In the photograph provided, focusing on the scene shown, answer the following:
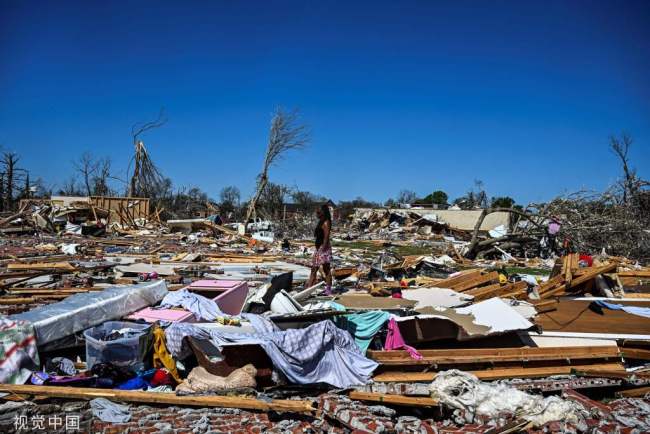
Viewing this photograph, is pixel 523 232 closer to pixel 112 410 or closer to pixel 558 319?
pixel 558 319

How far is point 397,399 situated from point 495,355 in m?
1.44

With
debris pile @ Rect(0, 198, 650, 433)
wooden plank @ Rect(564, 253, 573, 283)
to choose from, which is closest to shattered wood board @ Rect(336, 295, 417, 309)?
debris pile @ Rect(0, 198, 650, 433)

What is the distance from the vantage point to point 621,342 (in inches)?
205

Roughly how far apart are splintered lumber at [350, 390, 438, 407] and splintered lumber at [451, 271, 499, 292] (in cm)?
385

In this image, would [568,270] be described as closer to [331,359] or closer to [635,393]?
[635,393]

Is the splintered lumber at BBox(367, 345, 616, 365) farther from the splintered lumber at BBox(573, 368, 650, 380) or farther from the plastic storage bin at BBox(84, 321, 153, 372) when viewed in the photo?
the plastic storage bin at BBox(84, 321, 153, 372)

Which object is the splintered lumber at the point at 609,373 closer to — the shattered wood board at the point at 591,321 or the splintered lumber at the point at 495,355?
the splintered lumber at the point at 495,355

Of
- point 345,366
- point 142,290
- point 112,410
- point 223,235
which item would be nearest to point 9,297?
point 142,290

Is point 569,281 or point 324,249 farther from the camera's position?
point 324,249

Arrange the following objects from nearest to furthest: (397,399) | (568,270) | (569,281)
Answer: (397,399), (569,281), (568,270)

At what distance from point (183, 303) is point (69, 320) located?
5.00ft

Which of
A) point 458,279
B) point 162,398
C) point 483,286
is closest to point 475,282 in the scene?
point 483,286

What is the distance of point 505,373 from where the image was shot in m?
4.55

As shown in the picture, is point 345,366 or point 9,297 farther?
point 9,297
